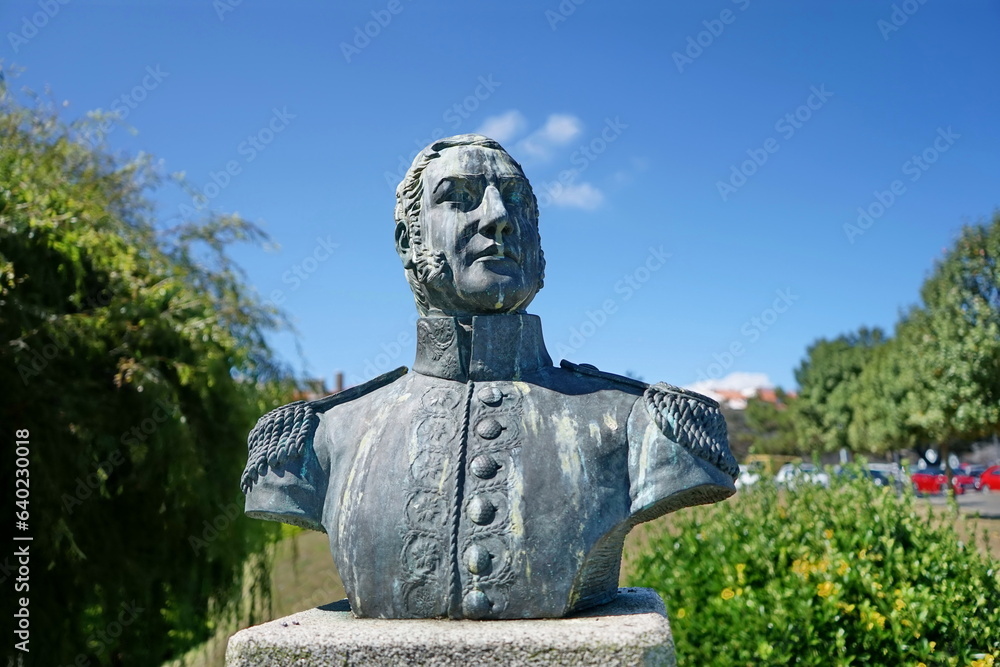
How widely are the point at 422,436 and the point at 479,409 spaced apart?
0.18m

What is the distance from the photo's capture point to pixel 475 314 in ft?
8.46

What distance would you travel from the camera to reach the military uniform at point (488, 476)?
2299 millimetres

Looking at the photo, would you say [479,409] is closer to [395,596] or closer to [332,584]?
[395,596]

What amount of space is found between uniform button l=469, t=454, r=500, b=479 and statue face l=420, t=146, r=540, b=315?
1.47ft

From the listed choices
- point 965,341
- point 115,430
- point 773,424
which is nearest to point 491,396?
point 115,430

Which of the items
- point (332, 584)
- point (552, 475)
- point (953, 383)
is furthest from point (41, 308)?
point (953, 383)

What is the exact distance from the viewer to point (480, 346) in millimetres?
2580

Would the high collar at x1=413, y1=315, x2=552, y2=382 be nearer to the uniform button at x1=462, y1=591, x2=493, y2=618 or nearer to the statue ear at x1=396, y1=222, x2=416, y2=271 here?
the statue ear at x1=396, y1=222, x2=416, y2=271

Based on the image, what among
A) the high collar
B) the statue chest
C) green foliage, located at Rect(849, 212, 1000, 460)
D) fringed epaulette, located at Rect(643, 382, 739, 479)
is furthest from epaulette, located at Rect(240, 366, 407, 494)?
green foliage, located at Rect(849, 212, 1000, 460)

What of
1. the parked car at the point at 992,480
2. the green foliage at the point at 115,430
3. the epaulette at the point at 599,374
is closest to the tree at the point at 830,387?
the parked car at the point at 992,480

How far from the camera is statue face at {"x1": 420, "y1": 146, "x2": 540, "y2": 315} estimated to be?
2484 millimetres

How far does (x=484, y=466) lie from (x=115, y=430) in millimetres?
4001

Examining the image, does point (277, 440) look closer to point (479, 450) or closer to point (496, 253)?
point (479, 450)

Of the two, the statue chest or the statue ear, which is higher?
the statue ear
